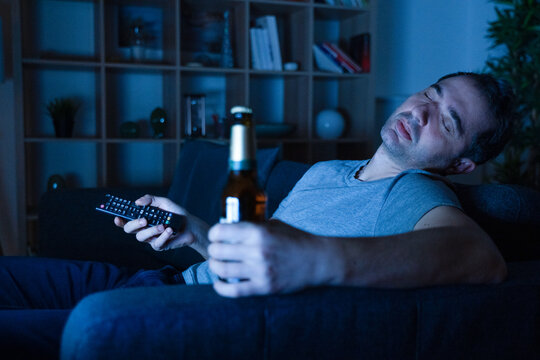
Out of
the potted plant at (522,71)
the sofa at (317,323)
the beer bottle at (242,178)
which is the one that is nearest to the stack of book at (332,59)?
the potted plant at (522,71)

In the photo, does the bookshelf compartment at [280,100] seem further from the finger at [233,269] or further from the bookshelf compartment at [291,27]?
the finger at [233,269]

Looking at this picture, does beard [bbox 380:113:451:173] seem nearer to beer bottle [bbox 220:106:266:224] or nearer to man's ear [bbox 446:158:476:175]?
man's ear [bbox 446:158:476:175]

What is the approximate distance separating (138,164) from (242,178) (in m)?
2.66

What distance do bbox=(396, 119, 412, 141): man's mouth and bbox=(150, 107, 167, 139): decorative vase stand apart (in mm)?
1995

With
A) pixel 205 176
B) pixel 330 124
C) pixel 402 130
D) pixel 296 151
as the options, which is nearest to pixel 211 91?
pixel 296 151

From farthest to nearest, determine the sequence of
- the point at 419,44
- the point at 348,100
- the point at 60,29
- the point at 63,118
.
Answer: the point at 419,44
the point at 348,100
the point at 60,29
the point at 63,118

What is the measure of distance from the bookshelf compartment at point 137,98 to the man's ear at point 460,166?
82.3 inches

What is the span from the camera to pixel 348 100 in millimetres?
3393

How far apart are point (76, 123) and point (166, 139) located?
1.98ft

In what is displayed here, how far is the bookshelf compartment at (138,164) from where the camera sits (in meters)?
3.16

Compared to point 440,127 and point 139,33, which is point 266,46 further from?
point 440,127

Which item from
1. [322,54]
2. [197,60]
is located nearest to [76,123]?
[197,60]

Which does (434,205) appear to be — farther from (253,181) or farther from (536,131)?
Result: (536,131)

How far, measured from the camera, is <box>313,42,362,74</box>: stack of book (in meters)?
3.17
